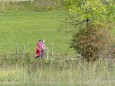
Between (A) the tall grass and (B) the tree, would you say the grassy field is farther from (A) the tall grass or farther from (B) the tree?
(A) the tall grass

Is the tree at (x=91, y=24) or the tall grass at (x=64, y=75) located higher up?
the tree at (x=91, y=24)

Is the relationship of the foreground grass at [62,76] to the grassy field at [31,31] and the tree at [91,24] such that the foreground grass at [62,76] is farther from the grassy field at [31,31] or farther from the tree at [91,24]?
the grassy field at [31,31]

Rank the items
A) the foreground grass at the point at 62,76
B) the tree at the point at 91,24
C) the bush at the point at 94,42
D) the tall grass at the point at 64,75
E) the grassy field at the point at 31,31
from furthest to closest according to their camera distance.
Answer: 1. the grassy field at the point at 31,31
2. the tree at the point at 91,24
3. the bush at the point at 94,42
4. the tall grass at the point at 64,75
5. the foreground grass at the point at 62,76

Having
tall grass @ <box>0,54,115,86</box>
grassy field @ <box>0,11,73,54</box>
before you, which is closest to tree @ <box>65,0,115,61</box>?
tall grass @ <box>0,54,115,86</box>

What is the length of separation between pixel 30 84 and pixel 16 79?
1.03m

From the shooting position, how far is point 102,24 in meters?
31.1

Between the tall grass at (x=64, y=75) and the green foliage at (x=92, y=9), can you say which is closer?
the tall grass at (x=64, y=75)

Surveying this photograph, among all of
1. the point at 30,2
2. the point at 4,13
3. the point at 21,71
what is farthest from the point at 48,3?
the point at 21,71

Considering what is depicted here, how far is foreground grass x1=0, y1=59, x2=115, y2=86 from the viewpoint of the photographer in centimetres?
2345

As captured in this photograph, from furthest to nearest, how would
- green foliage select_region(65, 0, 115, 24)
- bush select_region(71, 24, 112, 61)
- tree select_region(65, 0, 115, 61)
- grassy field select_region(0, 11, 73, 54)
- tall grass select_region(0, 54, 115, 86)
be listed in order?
grassy field select_region(0, 11, 73, 54), green foliage select_region(65, 0, 115, 24), tree select_region(65, 0, 115, 61), bush select_region(71, 24, 112, 61), tall grass select_region(0, 54, 115, 86)

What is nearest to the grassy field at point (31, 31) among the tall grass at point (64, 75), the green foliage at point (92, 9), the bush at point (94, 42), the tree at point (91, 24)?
the tree at point (91, 24)

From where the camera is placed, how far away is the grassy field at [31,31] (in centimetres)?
4356

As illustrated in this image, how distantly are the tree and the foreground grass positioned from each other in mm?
4629

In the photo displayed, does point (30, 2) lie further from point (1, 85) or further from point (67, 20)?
point (1, 85)
